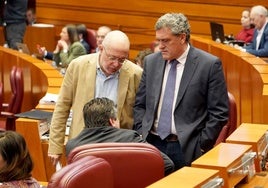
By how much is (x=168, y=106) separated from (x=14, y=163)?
3.80 feet

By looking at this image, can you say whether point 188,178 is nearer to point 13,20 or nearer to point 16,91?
point 16,91

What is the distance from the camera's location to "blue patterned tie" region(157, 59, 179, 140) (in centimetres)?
449

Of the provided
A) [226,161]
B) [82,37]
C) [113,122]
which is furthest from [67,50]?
[226,161]

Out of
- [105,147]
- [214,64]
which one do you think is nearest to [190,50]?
[214,64]

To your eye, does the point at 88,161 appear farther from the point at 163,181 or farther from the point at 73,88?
the point at 73,88

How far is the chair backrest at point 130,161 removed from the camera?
3.56 metres

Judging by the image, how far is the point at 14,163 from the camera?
3.67m

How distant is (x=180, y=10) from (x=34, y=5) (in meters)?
3.14

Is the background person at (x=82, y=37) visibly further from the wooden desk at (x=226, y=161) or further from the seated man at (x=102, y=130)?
the wooden desk at (x=226, y=161)

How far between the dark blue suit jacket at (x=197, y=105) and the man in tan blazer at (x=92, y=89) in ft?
0.59

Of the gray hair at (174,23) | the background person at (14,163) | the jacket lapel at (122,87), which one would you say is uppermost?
the gray hair at (174,23)

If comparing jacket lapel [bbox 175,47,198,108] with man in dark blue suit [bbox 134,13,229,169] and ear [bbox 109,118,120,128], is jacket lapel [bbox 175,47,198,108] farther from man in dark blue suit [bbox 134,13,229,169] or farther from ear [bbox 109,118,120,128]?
ear [bbox 109,118,120,128]

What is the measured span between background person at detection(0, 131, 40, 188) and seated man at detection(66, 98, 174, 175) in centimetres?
33

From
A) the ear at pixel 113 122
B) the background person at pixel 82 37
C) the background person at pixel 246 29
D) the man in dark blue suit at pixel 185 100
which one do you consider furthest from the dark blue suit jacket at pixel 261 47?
the ear at pixel 113 122
